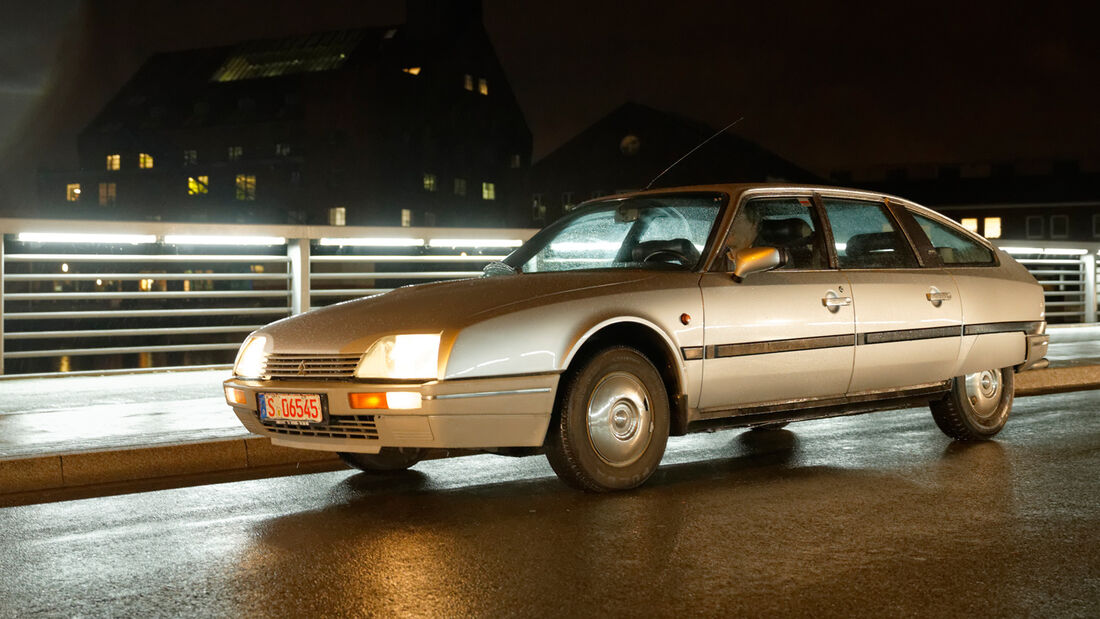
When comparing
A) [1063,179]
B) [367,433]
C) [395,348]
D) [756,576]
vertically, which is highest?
[1063,179]

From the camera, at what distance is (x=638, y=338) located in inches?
254

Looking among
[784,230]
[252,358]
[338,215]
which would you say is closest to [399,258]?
[784,230]

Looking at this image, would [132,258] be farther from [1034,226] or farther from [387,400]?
[1034,226]

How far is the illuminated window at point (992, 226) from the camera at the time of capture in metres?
82.1

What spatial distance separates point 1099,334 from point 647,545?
643 inches

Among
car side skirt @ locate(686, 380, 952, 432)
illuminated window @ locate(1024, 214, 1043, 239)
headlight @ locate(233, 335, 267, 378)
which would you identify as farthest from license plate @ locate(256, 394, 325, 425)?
illuminated window @ locate(1024, 214, 1043, 239)

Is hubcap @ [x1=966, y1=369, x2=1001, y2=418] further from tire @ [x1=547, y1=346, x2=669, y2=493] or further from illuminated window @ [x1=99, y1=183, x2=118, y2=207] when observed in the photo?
illuminated window @ [x1=99, y1=183, x2=118, y2=207]

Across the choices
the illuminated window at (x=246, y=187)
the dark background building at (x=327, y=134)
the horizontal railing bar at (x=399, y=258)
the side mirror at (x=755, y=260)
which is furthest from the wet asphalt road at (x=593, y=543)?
the illuminated window at (x=246, y=187)

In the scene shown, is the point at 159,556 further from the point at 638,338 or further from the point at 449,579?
the point at 638,338

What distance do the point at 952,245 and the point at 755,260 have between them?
232cm

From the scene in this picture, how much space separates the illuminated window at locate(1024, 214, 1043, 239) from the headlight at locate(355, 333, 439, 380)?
3182 inches

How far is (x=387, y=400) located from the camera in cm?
567

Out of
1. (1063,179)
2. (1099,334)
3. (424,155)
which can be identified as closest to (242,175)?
(424,155)

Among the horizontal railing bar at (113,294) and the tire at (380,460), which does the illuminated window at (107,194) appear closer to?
the horizontal railing bar at (113,294)
